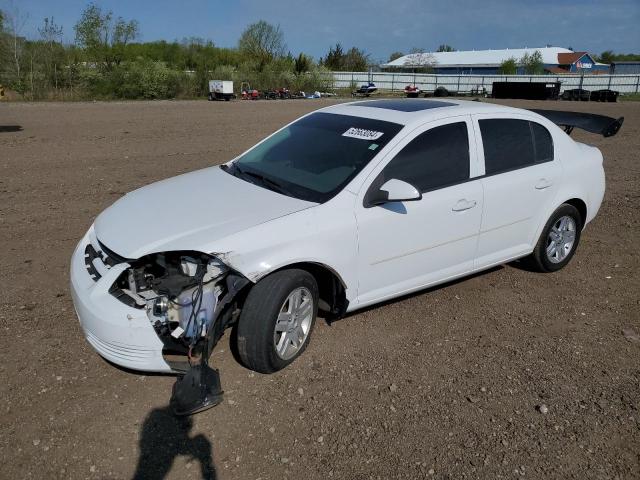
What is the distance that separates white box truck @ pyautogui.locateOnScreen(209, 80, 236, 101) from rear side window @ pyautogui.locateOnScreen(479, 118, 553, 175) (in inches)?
1333

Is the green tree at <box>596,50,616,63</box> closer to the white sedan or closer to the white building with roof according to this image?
the white building with roof

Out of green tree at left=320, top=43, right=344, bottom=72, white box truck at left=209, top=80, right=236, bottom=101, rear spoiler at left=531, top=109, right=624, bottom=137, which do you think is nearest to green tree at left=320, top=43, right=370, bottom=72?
green tree at left=320, top=43, right=344, bottom=72

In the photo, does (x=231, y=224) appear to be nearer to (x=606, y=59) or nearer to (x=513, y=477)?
(x=513, y=477)

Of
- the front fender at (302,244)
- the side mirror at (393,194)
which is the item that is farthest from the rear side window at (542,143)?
the front fender at (302,244)

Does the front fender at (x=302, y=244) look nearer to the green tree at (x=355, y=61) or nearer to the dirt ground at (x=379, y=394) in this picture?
the dirt ground at (x=379, y=394)

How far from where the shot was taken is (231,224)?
346cm

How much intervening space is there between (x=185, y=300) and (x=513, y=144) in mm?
3218

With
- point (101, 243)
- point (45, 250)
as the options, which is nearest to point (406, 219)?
point (101, 243)

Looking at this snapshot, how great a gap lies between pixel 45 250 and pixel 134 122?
45.9ft

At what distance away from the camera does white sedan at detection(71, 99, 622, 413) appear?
3.27 meters

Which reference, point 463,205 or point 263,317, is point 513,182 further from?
point 263,317

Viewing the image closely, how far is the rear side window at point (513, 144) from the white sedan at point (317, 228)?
14mm

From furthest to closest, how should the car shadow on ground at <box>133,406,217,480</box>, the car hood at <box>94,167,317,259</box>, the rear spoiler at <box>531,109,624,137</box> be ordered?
the rear spoiler at <box>531,109,624,137</box> < the car hood at <box>94,167,317,259</box> < the car shadow on ground at <box>133,406,217,480</box>

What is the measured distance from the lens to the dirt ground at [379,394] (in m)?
2.96
